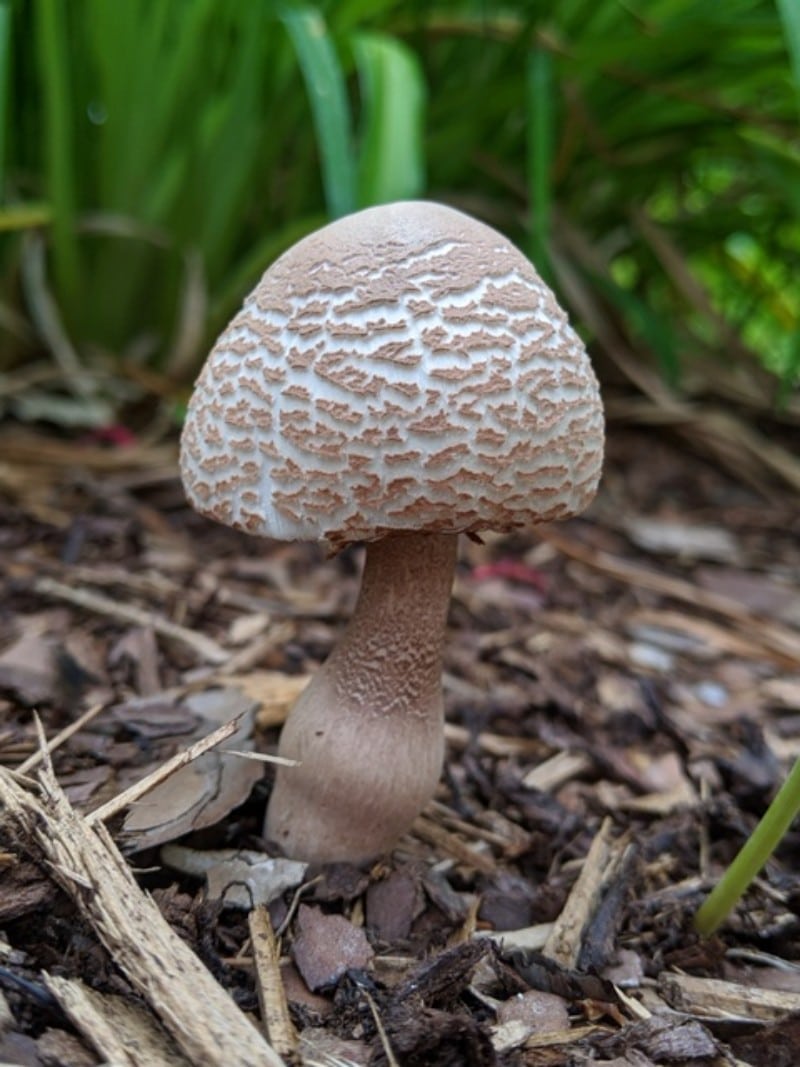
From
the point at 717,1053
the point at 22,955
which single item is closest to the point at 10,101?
the point at 22,955

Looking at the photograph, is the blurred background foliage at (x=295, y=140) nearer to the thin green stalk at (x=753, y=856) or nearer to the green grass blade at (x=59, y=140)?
the green grass blade at (x=59, y=140)

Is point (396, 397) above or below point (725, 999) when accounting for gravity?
above

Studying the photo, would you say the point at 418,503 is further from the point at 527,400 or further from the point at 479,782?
the point at 479,782

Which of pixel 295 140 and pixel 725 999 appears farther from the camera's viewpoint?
pixel 295 140

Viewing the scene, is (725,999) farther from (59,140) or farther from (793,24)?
(59,140)

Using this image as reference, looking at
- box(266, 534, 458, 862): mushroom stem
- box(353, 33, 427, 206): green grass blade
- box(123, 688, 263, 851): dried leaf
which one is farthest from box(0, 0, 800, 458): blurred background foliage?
box(123, 688, 263, 851): dried leaf

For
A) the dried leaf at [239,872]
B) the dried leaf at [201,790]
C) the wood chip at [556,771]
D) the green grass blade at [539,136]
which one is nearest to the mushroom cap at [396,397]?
the dried leaf at [201,790]

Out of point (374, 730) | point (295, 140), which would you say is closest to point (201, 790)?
point (374, 730)
